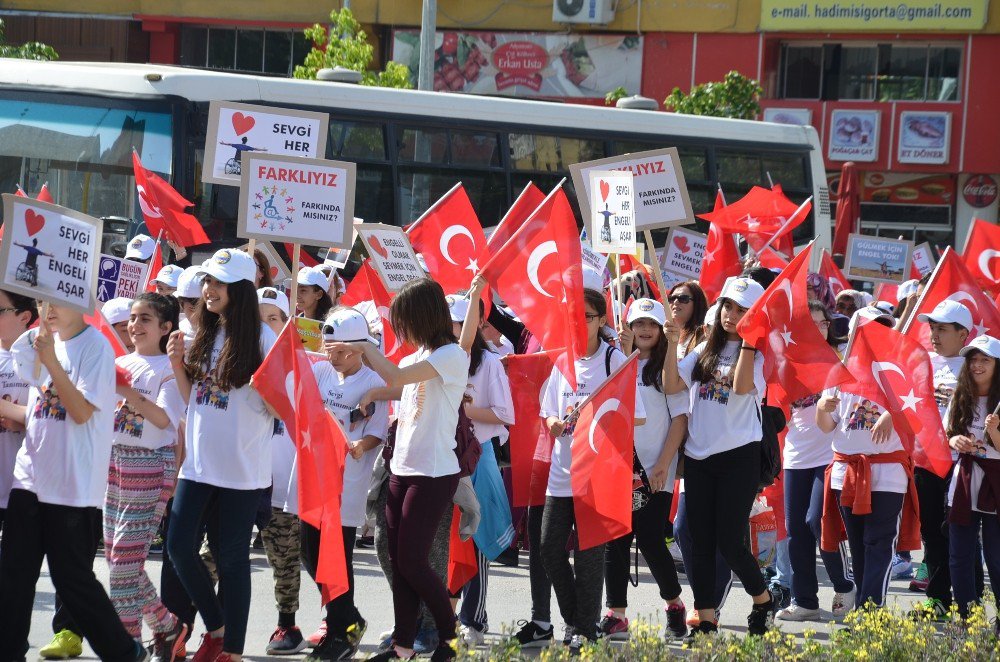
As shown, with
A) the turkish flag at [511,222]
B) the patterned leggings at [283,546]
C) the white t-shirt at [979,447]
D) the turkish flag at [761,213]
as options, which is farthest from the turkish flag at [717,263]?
the patterned leggings at [283,546]

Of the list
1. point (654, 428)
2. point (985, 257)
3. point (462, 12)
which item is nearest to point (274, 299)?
point (654, 428)

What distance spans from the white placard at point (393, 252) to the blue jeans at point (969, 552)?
3.30m

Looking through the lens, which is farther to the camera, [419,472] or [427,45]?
[427,45]

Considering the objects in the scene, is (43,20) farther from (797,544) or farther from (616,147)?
(797,544)

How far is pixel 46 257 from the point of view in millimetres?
5207

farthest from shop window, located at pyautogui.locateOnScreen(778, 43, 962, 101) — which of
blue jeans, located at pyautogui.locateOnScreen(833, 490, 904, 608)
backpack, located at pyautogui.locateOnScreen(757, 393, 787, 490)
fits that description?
backpack, located at pyautogui.locateOnScreen(757, 393, 787, 490)

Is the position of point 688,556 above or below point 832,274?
below

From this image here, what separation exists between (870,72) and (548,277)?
2561 centimetres

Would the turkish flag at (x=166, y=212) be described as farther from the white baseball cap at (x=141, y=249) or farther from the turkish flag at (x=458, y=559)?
the turkish flag at (x=458, y=559)

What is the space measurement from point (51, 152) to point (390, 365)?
8.02m

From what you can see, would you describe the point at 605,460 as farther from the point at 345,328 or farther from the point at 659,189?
the point at 659,189

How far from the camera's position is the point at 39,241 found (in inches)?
206

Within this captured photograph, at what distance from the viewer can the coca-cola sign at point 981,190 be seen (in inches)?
1165

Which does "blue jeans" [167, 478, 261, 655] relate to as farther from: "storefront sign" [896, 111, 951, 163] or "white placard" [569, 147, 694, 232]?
"storefront sign" [896, 111, 951, 163]
